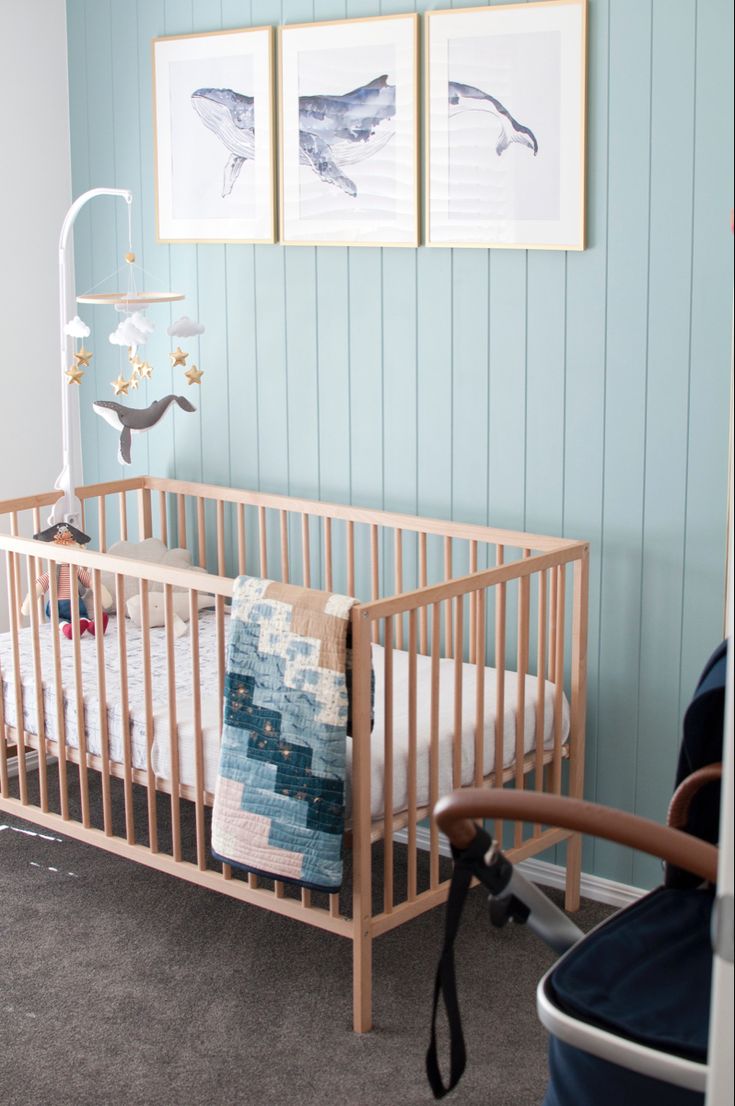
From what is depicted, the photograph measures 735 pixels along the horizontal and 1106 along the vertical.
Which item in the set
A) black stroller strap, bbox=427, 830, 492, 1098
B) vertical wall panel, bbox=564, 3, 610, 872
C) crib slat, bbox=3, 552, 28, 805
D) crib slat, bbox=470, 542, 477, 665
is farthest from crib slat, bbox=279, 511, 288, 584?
black stroller strap, bbox=427, 830, 492, 1098

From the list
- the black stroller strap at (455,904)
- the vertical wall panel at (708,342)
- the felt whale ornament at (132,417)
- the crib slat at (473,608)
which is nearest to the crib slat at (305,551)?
the felt whale ornament at (132,417)

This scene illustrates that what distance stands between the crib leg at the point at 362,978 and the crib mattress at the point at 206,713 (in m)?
0.22

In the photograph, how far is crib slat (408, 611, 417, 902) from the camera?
2.36 m

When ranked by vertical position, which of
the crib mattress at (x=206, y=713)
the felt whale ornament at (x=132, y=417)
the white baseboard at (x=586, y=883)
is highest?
the felt whale ornament at (x=132, y=417)

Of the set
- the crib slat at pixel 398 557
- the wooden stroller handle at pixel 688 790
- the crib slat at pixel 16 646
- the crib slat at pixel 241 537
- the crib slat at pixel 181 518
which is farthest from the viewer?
the crib slat at pixel 181 518

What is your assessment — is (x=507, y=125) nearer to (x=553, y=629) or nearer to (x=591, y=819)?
(x=553, y=629)

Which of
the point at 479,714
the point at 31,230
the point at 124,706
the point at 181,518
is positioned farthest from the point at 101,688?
the point at 31,230

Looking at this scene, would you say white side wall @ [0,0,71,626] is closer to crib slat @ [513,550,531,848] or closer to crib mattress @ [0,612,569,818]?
crib mattress @ [0,612,569,818]

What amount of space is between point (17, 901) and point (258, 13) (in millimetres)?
2128

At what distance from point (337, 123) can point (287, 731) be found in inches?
58.3

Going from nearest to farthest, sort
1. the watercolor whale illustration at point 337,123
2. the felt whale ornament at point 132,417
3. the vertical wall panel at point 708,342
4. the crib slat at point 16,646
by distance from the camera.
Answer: the vertical wall panel at point 708,342, the watercolor whale illustration at point 337,123, the crib slat at point 16,646, the felt whale ornament at point 132,417

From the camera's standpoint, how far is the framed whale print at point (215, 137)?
→ 3.19 metres

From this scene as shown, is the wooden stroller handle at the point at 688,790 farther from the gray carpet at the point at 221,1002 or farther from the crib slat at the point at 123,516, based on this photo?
the crib slat at the point at 123,516

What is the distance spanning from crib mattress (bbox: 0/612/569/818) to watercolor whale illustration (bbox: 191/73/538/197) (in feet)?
3.66
